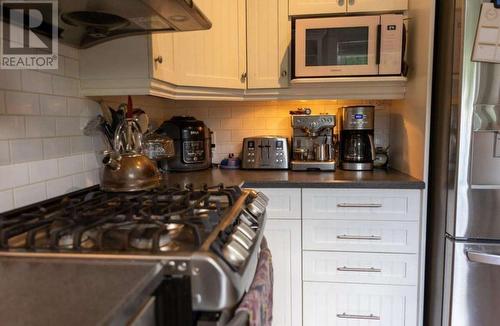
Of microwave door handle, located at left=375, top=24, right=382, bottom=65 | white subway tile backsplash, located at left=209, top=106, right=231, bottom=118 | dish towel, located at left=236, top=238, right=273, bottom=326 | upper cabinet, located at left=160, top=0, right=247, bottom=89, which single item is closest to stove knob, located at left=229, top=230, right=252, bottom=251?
dish towel, located at left=236, top=238, right=273, bottom=326

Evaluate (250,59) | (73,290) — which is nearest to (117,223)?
(73,290)

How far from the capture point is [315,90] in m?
2.01

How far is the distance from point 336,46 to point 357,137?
509 millimetres

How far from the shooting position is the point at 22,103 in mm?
1201

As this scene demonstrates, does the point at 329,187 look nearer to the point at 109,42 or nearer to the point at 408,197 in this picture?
the point at 408,197

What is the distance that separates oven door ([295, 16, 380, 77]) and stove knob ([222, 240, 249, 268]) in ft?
4.26

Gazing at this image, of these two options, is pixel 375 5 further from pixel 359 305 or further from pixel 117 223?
pixel 117 223

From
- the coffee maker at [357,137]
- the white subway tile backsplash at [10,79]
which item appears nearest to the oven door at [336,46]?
the coffee maker at [357,137]

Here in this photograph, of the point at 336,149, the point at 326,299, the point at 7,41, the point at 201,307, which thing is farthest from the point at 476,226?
the point at 7,41

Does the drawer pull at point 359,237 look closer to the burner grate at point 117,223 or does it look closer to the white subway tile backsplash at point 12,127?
the burner grate at point 117,223

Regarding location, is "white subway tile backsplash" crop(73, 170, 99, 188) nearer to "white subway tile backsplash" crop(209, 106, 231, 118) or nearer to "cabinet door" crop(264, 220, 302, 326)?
"cabinet door" crop(264, 220, 302, 326)

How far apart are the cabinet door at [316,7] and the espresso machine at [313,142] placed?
541mm

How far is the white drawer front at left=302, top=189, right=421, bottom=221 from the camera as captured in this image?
1720 mm

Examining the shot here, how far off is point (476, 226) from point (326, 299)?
0.74m
